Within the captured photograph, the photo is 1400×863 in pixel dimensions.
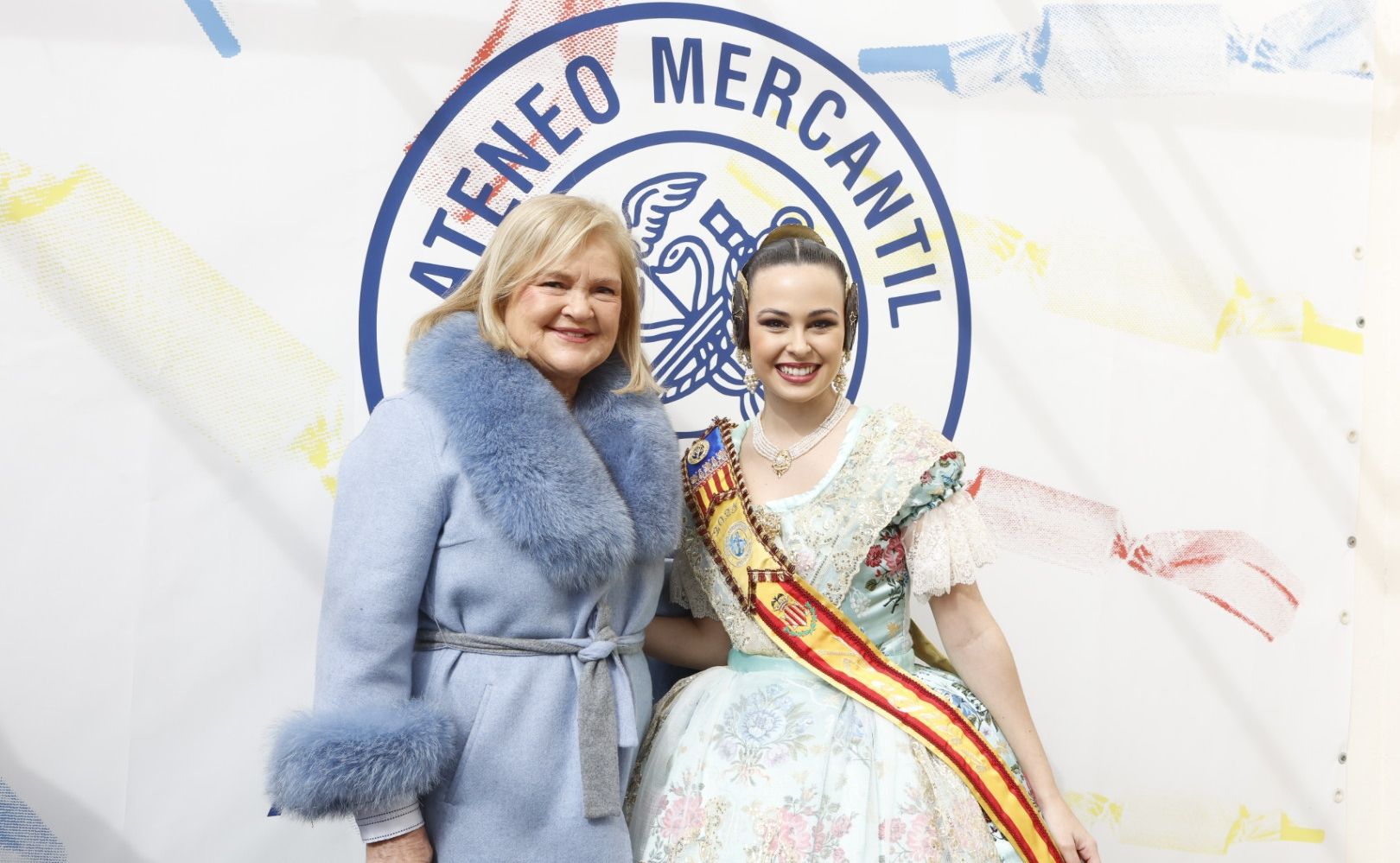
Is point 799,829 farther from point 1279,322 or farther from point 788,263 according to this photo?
point 1279,322

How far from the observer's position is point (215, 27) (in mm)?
1768

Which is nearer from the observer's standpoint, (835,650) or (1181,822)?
(835,650)

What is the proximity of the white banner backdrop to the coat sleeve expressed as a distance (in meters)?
0.54

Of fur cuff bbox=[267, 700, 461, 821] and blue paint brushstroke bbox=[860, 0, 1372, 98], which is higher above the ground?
blue paint brushstroke bbox=[860, 0, 1372, 98]

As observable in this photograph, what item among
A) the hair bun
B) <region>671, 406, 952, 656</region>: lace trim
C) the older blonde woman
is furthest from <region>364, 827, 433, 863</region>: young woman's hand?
the hair bun

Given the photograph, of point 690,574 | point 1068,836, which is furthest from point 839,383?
point 1068,836

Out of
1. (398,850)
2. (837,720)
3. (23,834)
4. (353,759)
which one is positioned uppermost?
(837,720)

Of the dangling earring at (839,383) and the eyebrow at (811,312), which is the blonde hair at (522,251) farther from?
the dangling earring at (839,383)

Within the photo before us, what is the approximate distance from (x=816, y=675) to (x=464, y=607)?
0.49m

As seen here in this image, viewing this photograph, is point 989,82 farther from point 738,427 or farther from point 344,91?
point 344,91

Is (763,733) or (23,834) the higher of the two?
(763,733)

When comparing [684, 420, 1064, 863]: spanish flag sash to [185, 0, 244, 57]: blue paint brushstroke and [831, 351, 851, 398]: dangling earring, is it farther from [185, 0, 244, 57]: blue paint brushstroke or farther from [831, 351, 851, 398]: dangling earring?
[185, 0, 244, 57]: blue paint brushstroke

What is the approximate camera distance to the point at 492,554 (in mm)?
1365

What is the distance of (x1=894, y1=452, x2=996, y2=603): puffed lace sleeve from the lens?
1562 mm
